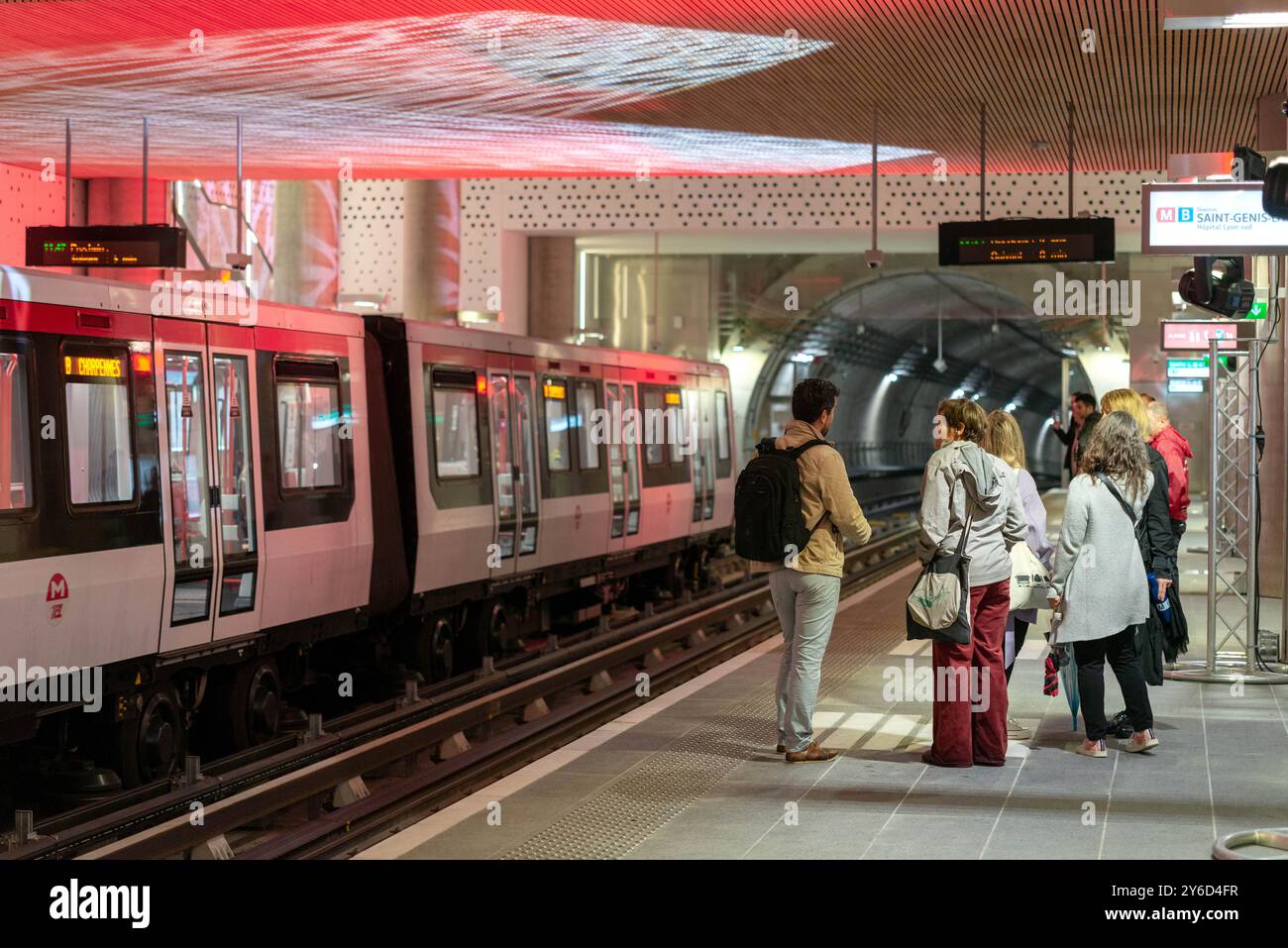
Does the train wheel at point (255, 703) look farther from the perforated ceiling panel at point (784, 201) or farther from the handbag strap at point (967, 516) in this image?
the perforated ceiling panel at point (784, 201)

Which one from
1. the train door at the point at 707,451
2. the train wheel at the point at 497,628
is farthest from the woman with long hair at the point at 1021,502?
the train door at the point at 707,451

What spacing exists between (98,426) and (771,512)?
3.59 meters

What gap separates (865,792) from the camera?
315 inches

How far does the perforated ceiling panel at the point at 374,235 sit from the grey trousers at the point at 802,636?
857 inches

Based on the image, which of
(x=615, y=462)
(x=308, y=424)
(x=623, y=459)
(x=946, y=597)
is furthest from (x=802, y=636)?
(x=623, y=459)

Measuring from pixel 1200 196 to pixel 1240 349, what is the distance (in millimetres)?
4323

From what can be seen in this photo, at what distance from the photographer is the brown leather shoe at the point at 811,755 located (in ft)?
29.0

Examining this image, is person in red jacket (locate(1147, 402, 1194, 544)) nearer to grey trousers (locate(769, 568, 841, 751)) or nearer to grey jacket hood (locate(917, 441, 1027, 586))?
grey jacket hood (locate(917, 441, 1027, 586))

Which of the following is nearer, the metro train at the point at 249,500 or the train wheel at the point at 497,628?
the metro train at the point at 249,500

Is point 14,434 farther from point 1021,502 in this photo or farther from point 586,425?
point 586,425

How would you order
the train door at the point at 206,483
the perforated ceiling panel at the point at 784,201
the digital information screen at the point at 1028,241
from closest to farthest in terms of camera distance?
the train door at the point at 206,483 → the digital information screen at the point at 1028,241 → the perforated ceiling panel at the point at 784,201

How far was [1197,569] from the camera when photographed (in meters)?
21.0
